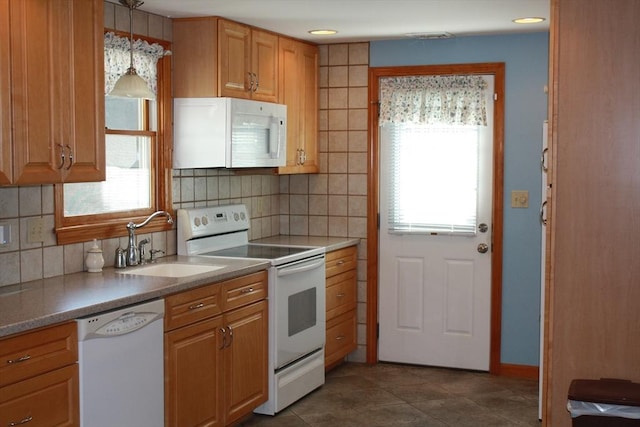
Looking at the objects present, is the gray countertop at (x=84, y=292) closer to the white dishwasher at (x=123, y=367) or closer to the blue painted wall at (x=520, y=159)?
the white dishwasher at (x=123, y=367)

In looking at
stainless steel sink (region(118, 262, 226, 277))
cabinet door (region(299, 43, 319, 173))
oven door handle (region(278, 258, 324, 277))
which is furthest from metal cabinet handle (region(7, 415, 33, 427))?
cabinet door (region(299, 43, 319, 173))

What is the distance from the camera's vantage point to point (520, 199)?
18.2ft

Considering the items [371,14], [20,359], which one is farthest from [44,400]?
[371,14]

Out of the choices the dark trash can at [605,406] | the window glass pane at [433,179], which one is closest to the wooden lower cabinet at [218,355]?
the window glass pane at [433,179]

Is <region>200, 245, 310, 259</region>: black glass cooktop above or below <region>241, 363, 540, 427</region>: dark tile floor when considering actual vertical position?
above

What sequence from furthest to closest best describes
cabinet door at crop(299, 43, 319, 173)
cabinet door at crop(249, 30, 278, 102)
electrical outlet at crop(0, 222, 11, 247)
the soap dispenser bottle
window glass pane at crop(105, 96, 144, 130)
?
cabinet door at crop(299, 43, 319, 173) → cabinet door at crop(249, 30, 278, 102) → window glass pane at crop(105, 96, 144, 130) → the soap dispenser bottle → electrical outlet at crop(0, 222, 11, 247)

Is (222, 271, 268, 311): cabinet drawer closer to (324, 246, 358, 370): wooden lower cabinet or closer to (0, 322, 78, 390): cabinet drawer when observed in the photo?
(324, 246, 358, 370): wooden lower cabinet

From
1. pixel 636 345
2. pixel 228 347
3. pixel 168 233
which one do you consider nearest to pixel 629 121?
pixel 636 345

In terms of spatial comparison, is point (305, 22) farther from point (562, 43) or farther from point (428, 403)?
point (428, 403)

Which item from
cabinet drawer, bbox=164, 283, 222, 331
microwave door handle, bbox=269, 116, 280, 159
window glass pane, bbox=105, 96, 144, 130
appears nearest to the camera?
cabinet drawer, bbox=164, 283, 222, 331

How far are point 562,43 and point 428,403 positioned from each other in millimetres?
2495

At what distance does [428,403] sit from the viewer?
5.04 m

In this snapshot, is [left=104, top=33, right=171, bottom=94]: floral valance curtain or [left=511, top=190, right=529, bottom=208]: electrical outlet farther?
[left=511, top=190, right=529, bottom=208]: electrical outlet

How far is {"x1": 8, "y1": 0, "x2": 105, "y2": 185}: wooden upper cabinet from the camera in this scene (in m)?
3.26
